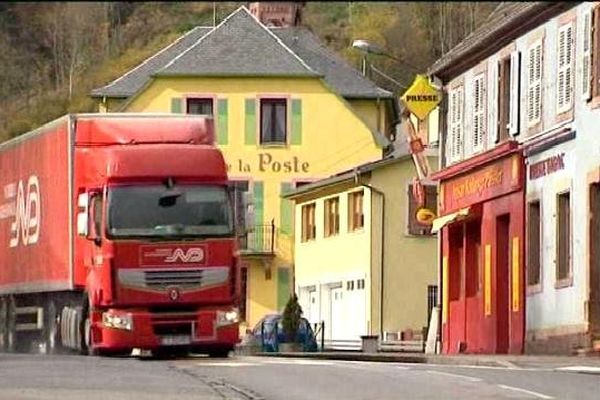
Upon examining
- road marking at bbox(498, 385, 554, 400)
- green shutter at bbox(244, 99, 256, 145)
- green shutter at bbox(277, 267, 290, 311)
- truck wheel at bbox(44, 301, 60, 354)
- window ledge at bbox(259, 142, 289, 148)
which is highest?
green shutter at bbox(244, 99, 256, 145)

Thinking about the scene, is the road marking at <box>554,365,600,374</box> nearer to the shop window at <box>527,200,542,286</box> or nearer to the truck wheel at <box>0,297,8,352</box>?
the shop window at <box>527,200,542,286</box>

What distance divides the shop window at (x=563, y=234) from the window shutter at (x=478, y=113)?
634cm

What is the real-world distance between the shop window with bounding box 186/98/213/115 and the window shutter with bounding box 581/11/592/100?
126 ft

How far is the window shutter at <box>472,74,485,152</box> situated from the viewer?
44.6 m

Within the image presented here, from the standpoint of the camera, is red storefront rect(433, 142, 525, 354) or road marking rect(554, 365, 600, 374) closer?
road marking rect(554, 365, 600, 374)

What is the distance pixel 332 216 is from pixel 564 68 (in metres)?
27.6

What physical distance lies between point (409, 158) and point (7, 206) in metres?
23.6

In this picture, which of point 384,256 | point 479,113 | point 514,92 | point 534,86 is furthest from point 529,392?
point 384,256

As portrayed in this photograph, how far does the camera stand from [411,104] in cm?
4747

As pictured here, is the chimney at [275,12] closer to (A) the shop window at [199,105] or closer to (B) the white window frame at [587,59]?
(A) the shop window at [199,105]

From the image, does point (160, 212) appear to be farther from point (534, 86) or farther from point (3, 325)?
point (534, 86)

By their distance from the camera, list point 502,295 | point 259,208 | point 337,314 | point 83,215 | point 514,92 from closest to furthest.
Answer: point 83,215 < point 502,295 < point 514,92 < point 337,314 < point 259,208

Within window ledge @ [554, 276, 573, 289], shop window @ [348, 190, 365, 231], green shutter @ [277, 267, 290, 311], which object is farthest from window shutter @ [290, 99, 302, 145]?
window ledge @ [554, 276, 573, 289]

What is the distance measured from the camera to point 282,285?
239ft
